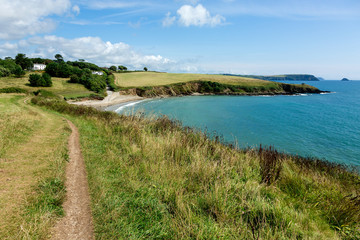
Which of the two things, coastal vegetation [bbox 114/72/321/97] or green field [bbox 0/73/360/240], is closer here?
green field [bbox 0/73/360/240]

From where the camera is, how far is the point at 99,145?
34.9 ft

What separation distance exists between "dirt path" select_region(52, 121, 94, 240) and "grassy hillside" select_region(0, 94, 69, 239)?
0.75 feet

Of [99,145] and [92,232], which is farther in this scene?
[99,145]

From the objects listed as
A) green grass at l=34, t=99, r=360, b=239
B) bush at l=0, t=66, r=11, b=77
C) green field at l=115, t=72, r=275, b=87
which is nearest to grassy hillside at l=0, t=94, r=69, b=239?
green grass at l=34, t=99, r=360, b=239

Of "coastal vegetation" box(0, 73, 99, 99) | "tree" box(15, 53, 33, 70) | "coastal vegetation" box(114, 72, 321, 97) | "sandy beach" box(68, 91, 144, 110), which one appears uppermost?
"tree" box(15, 53, 33, 70)

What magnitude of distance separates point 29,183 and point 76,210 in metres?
2.41

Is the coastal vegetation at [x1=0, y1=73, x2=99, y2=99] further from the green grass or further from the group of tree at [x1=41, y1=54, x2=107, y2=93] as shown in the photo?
the green grass

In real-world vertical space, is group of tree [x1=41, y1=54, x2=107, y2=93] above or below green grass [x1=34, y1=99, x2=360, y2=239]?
above

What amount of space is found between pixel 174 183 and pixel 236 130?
28.5 metres

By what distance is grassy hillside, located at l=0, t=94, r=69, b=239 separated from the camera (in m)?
4.09

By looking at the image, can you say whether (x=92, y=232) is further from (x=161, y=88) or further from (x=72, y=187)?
(x=161, y=88)

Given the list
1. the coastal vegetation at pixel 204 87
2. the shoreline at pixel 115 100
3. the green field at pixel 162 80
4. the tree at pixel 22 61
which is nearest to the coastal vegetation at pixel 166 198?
the shoreline at pixel 115 100

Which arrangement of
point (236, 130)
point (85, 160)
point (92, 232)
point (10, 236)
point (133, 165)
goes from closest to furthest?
point (10, 236) < point (92, 232) < point (133, 165) < point (85, 160) < point (236, 130)

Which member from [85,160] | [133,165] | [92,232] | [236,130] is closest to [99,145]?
[85,160]
